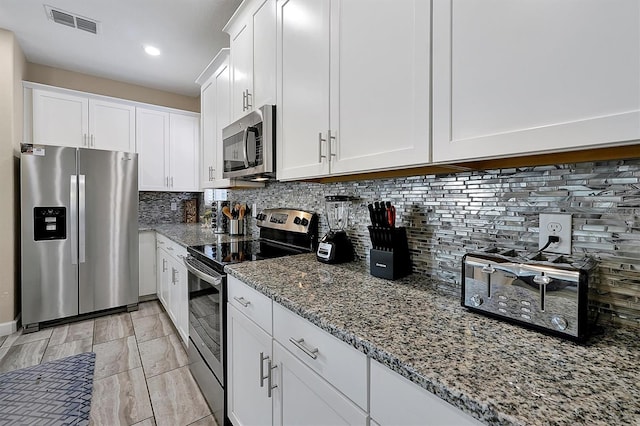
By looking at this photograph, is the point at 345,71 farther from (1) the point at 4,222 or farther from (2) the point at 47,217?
(1) the point at 4,222

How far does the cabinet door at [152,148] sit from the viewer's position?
3.58 metres

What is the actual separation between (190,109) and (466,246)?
13.9 ft

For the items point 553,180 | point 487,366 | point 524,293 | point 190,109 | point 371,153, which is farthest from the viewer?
point 190,109

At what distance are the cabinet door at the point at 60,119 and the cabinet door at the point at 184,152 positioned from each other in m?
0.88

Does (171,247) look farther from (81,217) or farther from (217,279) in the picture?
(217,279)

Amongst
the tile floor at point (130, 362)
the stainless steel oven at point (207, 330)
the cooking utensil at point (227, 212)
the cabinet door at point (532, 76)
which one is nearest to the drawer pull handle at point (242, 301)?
the stainless steel oven at point (207, 330)

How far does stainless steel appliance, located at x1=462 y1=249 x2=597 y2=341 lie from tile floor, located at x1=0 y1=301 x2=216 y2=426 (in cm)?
164

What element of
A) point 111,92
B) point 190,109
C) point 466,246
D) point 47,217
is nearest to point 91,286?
point 47,217

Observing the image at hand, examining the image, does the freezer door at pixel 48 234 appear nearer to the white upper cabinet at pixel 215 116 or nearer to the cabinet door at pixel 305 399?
the white upper cabinet at pixel 215 116

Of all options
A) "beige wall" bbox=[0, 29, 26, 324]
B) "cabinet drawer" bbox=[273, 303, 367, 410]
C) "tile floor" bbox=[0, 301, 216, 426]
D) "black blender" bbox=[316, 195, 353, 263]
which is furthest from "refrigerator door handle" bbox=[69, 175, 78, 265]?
"cabinet drawer" bbox=[273, 303, 367, 410]

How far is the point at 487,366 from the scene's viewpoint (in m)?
0.62

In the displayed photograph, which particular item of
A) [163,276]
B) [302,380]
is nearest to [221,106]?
[163,276]

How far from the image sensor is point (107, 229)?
9.96 ft

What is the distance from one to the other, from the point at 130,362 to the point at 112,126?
8.50 feet
